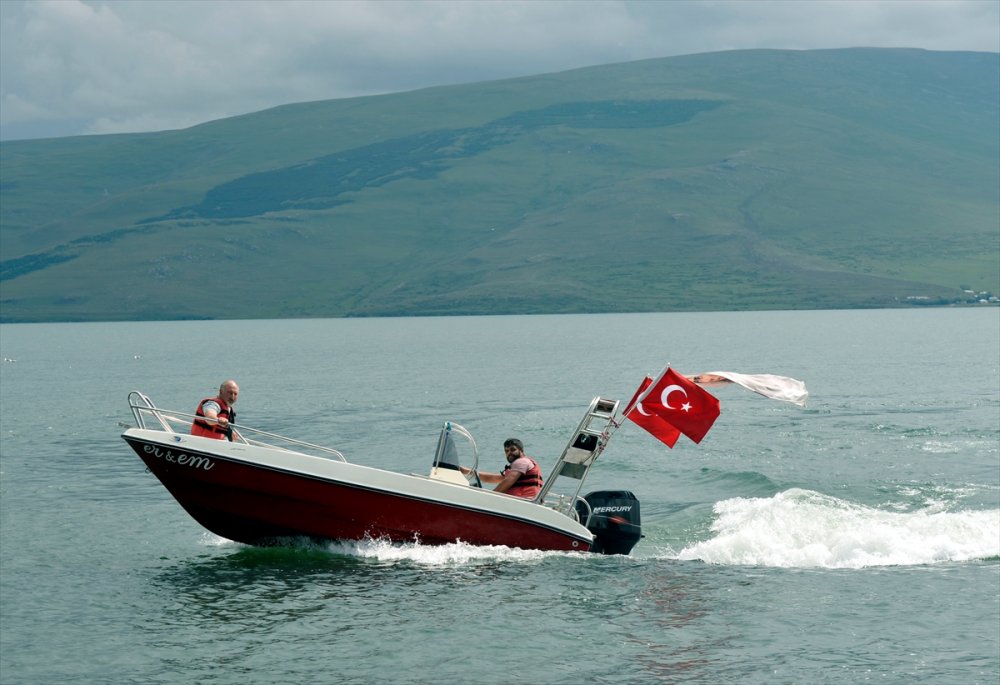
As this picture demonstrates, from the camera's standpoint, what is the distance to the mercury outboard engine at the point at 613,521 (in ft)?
78.7

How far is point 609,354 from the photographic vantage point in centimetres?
11756

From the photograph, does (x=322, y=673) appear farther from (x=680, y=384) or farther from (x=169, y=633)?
(x=680, y=384)

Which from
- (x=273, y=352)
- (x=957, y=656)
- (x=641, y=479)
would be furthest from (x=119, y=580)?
(x=273, y=352)

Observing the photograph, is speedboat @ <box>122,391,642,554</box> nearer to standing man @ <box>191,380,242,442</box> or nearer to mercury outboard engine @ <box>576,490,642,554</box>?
mercury outboard engine @ <box>576,490,642,554</box>

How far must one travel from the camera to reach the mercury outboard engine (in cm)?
2398

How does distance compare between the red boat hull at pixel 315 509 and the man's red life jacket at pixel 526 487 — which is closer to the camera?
the red boat hull at pixel 315 509

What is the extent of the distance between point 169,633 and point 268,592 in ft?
7.99

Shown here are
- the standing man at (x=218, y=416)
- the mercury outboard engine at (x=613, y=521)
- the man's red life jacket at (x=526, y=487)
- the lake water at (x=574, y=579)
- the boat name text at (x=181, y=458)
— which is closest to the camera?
the lake water at (x=574, y=579)

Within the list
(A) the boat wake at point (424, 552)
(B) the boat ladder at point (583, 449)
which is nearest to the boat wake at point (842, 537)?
(B) the boat ladder at point (583, 449)

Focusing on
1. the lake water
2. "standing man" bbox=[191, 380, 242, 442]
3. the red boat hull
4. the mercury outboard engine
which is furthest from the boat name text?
the mercury outboard engine

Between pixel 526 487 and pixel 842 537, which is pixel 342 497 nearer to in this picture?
pixel 526 487

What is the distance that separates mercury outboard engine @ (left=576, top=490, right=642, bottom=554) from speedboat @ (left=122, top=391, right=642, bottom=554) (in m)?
0.18

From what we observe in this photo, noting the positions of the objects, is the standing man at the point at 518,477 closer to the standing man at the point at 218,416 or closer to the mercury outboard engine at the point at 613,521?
the mercury outboard engine at the point at 613,521

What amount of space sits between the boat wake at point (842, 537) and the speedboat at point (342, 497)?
10.7ft
